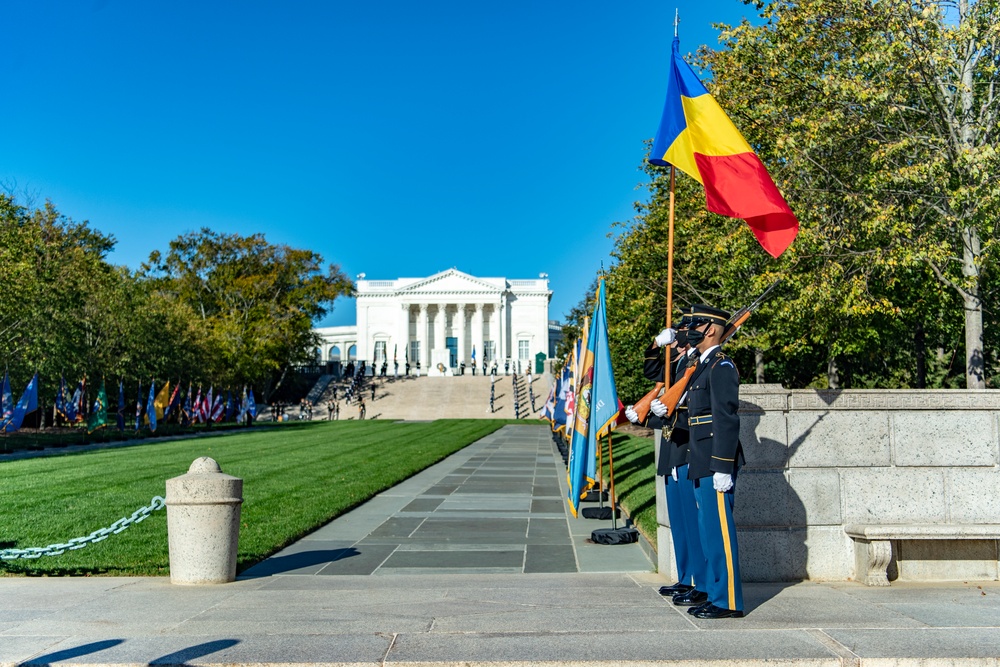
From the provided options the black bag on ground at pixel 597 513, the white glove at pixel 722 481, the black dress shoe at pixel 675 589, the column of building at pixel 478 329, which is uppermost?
the column of building at pixel 478 329

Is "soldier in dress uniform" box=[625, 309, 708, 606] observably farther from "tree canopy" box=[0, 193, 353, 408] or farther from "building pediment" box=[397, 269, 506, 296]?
"building pediment" box=[397, 269, 506, 296]

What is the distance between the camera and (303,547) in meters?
9.65

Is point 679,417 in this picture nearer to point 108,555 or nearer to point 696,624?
point 696,624

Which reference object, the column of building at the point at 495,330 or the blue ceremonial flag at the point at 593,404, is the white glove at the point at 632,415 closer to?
the blue ceremonial flag at the point at 593,404

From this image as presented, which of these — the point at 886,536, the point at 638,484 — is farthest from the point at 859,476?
the point at 638,484

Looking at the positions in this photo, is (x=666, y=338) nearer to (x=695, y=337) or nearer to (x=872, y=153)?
(x=695, y=337)

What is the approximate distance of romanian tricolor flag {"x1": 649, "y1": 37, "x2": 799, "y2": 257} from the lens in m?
7.42

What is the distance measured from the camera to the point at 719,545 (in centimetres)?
623

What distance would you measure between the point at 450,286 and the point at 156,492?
306 ft

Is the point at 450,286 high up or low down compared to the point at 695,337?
up

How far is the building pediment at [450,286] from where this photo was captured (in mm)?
106250

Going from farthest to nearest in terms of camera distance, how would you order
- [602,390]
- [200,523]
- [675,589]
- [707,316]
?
[602,390] → [200,523] → [675,589] → [707,316]

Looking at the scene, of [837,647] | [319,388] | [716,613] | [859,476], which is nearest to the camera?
[837,647]

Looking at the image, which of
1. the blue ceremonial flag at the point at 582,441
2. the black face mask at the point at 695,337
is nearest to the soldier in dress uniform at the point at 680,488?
the black face mask at the point at 695,337
